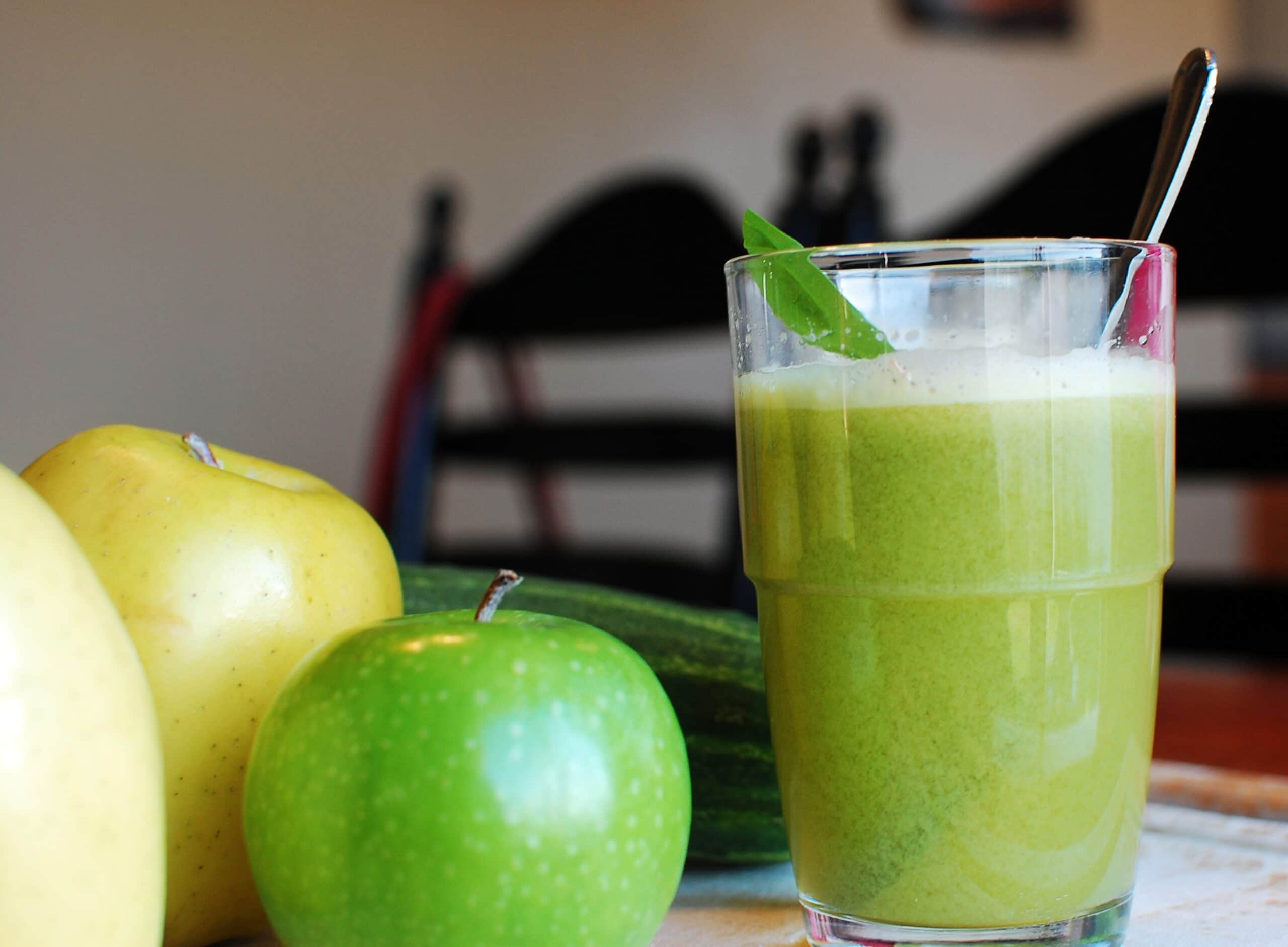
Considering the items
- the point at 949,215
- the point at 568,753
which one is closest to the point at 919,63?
the point at 949,215

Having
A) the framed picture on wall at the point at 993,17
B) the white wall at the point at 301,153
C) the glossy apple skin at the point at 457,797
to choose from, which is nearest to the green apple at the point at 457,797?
the glossy apple skin at the point at 457,797

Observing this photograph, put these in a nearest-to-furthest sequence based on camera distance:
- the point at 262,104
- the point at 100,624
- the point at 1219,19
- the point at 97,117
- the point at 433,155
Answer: the point at 100,624 < the point at 97,117 < the point at 262,104 < the point at 433,155 < the point at 1219,19

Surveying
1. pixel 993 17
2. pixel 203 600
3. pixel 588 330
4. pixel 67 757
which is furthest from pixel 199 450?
pixel 993 17

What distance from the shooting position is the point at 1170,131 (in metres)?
0.51

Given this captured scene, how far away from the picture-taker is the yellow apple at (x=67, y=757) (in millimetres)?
323

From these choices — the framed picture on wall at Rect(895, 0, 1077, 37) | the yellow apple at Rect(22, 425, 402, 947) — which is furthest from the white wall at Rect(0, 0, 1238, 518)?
the yellow apple at Rect(22, 425, 402, 947)

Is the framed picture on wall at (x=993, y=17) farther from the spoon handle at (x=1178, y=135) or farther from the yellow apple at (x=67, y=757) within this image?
the yellow apple at (x=67, y=757)

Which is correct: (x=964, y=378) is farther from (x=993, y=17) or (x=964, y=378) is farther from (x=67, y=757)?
(x=993, y=17)

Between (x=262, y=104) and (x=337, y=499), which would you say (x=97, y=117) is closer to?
(x=262, y=104)

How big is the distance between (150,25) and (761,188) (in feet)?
4.30

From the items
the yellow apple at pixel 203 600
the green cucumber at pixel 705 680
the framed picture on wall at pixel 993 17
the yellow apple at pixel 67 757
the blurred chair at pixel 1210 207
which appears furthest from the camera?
the framed picture on wall at pixel 993 17

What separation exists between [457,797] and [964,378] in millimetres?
235

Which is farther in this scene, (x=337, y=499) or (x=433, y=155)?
(x=433, y=155)

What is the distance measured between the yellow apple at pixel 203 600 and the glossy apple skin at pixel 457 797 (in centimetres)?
4
